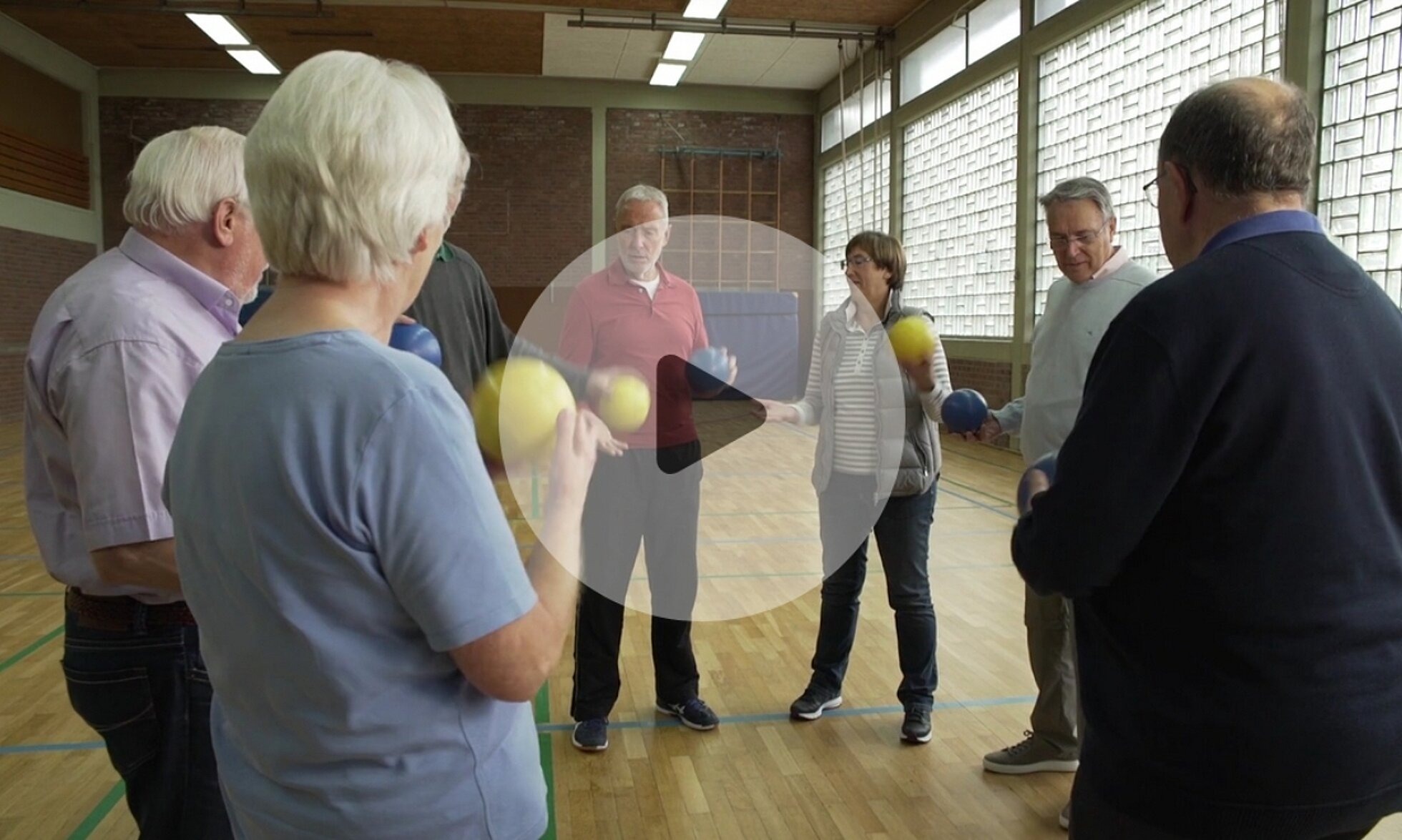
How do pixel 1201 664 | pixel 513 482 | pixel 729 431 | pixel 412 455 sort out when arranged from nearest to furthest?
pixel 412 455, pixel 1201 664, pixel 513 482, pixel 729 431

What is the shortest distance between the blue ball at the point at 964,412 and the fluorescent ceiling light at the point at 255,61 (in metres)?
12.0

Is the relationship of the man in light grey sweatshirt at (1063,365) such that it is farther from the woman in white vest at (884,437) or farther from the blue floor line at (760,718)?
the blue floor line at (760,718)

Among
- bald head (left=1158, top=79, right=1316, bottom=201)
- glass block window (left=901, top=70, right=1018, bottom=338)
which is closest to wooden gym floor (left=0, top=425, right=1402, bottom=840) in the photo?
bald head (left=1158, top=79, right=1316, bottom=201)

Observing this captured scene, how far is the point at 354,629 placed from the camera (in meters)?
0.88

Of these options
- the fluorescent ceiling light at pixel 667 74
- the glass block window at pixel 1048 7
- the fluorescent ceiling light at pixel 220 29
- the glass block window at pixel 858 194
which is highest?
the fluorescent ceiling light at pixel 667 74

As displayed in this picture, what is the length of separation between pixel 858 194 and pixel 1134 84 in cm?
568

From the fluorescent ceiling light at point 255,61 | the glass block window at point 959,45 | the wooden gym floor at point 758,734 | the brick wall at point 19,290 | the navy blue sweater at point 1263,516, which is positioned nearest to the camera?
the navy blue sweater at point 1263,516

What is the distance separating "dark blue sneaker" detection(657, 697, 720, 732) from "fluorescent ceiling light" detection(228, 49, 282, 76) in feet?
38.4

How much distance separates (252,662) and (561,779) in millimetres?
1915

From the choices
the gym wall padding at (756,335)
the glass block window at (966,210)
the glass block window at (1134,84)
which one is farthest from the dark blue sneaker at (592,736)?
the glass block window at (966,210)

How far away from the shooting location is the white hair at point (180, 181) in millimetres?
1456

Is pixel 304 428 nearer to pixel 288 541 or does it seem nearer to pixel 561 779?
pixel 288 541

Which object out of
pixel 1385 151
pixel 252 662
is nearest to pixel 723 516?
pixel 252 662

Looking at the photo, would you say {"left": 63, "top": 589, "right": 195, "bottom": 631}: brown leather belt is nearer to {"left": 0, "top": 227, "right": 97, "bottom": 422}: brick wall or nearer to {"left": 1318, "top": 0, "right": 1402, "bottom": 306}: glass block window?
{"left": 1318, "top": 0, "right": 1402, "bottom": 306}: glass block window
